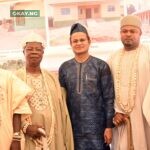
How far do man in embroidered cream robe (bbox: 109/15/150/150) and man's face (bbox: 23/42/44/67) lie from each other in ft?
2.17

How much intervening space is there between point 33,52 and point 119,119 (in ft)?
2.92

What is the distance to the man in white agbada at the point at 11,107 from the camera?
262 cm

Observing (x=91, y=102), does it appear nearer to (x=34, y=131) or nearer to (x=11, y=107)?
(x=34, y=131)

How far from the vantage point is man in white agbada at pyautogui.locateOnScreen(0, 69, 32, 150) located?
2615 millimetres

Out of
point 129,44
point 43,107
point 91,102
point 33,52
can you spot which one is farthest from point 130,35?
point 43,107

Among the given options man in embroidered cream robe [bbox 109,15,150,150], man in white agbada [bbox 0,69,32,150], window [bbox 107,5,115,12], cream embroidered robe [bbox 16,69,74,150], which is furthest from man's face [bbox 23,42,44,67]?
window [bbox 107,5,115,12]

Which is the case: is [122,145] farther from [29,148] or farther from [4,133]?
[4,133]

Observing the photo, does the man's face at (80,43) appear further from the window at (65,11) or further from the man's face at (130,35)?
the window at (65,11)

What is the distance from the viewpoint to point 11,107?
268cm

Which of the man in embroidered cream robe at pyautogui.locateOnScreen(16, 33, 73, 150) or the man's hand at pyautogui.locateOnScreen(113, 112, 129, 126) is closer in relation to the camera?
the man in embroidered cream robe at pyautogui.locateOnScreen(16, 33, 73, 150)

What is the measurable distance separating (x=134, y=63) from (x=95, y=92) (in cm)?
40

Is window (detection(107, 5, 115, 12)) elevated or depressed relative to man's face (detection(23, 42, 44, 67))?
elevated

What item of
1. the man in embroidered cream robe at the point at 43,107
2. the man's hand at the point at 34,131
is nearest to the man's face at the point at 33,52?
the man in embroidered cream robe at the point at 43,107

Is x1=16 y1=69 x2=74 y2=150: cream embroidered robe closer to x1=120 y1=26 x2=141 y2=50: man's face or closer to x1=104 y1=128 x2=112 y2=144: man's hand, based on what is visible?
x1=104 y1=128 x2=112 y2=144: man's hand
